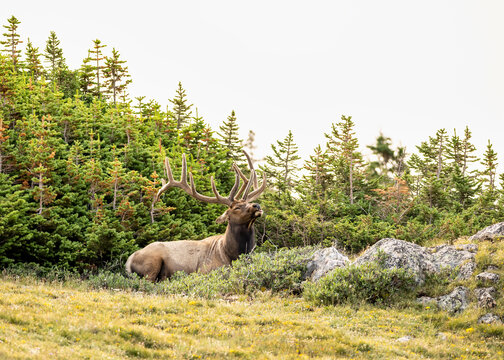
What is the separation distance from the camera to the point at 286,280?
11.2m

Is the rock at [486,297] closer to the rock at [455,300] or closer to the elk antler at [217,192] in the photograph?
the rock at [455,300]

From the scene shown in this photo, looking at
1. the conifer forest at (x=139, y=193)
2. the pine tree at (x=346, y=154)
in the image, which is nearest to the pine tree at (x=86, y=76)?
the conifer forest at (x=139, y=193)

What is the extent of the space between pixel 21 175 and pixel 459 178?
58.8 ft

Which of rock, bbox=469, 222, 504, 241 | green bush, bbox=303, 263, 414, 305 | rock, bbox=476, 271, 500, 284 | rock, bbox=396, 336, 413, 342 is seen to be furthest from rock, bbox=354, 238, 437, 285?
rock, bbox=396, 336, 413, 342

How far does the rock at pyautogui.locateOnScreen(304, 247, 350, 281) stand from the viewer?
1111cm

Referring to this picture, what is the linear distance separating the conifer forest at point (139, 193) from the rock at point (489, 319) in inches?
279

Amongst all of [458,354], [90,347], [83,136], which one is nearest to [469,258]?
[458,354]

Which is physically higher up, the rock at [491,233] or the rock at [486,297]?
the rock at [491,233]

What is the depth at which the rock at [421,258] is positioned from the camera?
416 inches

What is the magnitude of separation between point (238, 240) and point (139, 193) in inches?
148

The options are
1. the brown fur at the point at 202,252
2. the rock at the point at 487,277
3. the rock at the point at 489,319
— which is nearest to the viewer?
the rock at the point at 489,319

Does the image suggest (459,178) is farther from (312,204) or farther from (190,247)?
(190,247)

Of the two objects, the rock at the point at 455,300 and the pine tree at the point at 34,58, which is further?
the pine tree at the point at 34,58

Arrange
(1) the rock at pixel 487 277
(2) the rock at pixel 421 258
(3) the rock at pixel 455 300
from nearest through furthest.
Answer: (3) the rock at pixel 455 300 → (1) the rock at pixel 487 277 → (2) the rock at pixel 421 258
